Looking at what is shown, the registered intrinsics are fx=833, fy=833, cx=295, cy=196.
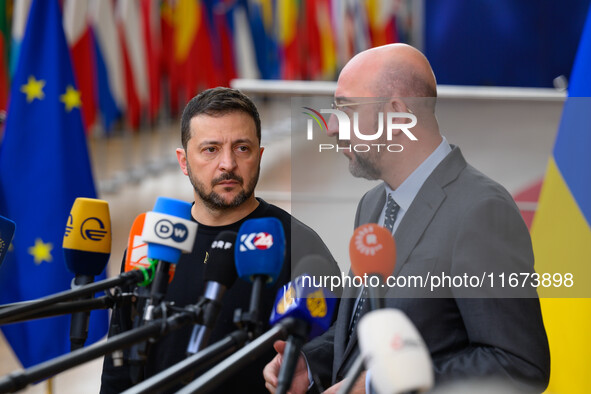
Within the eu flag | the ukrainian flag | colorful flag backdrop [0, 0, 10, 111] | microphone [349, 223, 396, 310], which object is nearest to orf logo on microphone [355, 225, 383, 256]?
microphone [349, 223, 396, 310]

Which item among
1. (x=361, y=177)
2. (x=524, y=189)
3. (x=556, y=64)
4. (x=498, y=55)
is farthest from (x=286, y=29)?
(x=361, y=177)

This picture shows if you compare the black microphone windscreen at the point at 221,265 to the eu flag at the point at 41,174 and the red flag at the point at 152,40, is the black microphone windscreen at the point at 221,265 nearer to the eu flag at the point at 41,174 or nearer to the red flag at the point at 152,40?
the eu flag at the point at 41,174

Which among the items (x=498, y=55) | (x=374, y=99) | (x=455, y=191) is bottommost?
(x=455, y=191)

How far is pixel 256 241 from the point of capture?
136cm

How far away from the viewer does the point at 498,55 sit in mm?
10703

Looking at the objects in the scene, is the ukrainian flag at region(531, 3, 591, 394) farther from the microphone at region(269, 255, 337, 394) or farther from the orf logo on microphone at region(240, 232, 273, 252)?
the orf logo on microphone at region(240, 232, 273, 252)

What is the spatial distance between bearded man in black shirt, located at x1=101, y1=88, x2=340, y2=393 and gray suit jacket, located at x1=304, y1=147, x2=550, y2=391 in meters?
0.34

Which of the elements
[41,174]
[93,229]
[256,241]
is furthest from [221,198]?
[41,174]

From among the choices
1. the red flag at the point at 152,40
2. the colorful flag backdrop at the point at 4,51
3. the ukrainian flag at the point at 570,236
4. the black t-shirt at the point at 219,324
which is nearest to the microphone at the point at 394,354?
the black t-shirt at the point at 219,324

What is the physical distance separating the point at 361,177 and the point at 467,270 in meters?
0.28

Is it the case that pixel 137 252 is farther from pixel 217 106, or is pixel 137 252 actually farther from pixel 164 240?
pixel 217 106

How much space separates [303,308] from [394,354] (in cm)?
35

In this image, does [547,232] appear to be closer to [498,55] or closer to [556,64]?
[498,55]

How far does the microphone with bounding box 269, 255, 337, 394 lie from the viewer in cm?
124
